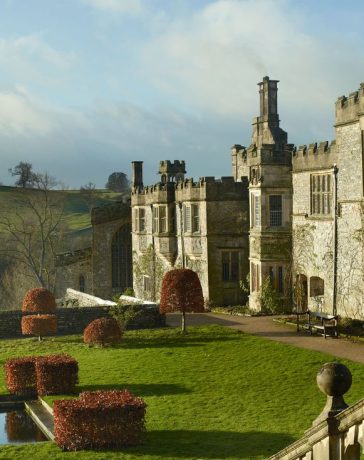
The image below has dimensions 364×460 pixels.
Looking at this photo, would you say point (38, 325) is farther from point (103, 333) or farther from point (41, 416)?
point (41, 416)

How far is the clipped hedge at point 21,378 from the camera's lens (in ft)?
69.6

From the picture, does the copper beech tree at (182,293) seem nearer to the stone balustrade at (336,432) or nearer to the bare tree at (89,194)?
the stone balustrade at (336,432)

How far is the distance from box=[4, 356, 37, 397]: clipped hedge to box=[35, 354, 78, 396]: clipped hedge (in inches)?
20.8

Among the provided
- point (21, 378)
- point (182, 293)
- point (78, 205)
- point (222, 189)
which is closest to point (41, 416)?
point (21, 378)

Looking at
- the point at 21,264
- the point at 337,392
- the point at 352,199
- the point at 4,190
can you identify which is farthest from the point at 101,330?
the point at 4,190

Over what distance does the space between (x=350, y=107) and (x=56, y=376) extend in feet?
45.9

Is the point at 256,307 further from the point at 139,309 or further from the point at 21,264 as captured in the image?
the point at 21,264

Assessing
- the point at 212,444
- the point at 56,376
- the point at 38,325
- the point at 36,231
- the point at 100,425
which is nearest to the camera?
the point at 212,444

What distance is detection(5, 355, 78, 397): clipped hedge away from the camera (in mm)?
20688

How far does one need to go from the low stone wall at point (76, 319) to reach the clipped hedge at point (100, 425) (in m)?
15.9

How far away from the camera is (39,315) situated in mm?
30812

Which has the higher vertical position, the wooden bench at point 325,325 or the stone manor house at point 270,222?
the stone manor house at point 270,222

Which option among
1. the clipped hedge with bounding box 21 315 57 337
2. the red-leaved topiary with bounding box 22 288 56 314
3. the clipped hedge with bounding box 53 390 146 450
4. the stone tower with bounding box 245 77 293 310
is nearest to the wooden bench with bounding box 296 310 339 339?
the stone tower with bounding box 245 77 293 310

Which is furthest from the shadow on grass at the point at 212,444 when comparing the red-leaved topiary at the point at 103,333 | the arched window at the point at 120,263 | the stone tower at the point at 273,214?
the arched window at the point at 120,263
